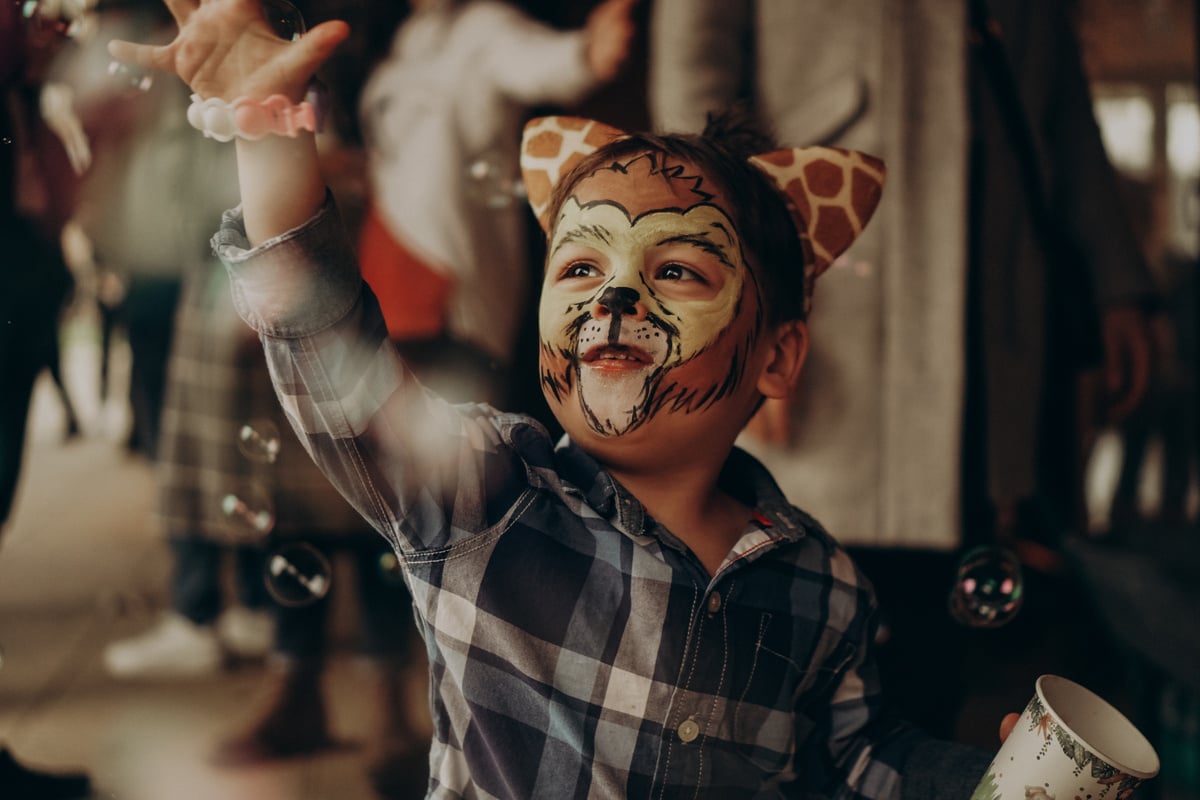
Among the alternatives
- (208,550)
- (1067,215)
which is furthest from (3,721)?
(1067,215)

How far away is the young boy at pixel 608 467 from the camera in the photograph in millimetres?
548

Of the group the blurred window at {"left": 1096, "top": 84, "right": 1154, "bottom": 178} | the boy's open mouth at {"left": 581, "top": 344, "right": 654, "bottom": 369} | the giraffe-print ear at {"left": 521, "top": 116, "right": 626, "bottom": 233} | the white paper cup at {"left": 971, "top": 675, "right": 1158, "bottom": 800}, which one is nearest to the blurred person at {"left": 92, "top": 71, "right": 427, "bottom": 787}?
the giraffe-print ear at {"left": 521, "top": 116, "right": 626, "bottom": 233}

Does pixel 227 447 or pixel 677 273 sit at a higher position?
pixel 677 273

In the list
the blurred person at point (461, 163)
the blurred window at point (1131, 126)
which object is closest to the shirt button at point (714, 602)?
the blurred person at point (461, 163)

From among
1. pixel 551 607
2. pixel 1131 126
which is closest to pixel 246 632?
pixel 551 607

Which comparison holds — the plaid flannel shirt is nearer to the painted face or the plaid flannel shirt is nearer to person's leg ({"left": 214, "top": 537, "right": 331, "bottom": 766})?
the painted face

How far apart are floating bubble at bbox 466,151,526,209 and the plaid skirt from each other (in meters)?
0.22

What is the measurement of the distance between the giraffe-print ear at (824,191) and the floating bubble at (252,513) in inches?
21.1

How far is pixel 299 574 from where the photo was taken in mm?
828

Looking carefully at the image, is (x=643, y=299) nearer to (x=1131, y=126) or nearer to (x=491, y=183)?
(x=491, y=183)

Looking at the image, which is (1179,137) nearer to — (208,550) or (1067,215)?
(1067,215)

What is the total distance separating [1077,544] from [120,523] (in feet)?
4.16

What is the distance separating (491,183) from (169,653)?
2.68ft

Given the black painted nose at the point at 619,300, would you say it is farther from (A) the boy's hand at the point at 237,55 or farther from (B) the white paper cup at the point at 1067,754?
(B) the white paper cup at the point at 1067,754
